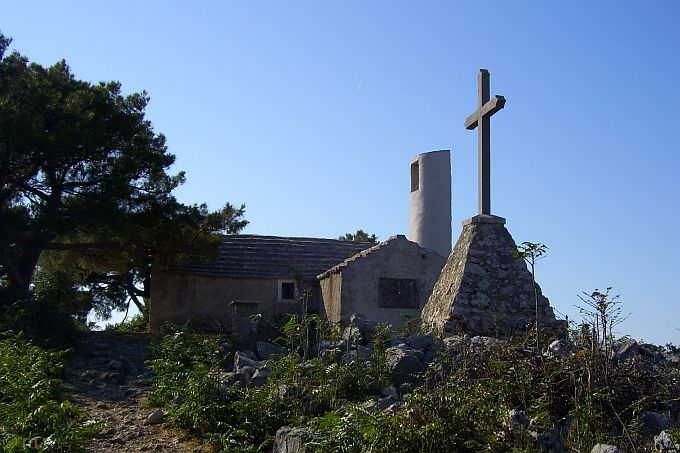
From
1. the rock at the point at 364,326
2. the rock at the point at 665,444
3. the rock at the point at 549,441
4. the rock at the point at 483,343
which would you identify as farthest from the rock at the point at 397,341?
the rock at the point at 665,444

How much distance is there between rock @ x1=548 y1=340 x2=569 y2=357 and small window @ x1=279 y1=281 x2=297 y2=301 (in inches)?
570

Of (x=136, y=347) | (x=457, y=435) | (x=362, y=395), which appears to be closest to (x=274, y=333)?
(x=136, y=347)

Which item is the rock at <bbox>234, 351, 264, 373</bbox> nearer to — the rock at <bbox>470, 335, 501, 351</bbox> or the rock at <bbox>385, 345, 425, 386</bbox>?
the rock at <bbox>385, 345, 425, 386</bbox>

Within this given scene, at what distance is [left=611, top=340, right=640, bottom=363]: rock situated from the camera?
27.3 feet

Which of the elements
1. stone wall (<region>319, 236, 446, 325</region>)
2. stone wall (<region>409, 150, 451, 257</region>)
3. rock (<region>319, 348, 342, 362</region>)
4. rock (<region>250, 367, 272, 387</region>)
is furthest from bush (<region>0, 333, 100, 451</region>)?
stone wall (<region>409, 150, 451, 257</region>)

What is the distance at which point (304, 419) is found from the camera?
318 inches

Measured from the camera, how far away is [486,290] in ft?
38.9

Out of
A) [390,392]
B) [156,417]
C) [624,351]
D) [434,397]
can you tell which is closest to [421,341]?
[390,392]

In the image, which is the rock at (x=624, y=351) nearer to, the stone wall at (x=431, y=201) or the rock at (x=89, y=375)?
the rock at (x=89, y=375)

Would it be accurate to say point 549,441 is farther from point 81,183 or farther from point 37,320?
point 81,183

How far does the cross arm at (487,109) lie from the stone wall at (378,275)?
26.1 ft

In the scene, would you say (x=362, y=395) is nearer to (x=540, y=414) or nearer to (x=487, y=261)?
(x=540, y=414)

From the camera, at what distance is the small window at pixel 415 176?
72.5ft

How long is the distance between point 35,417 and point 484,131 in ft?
26.7
